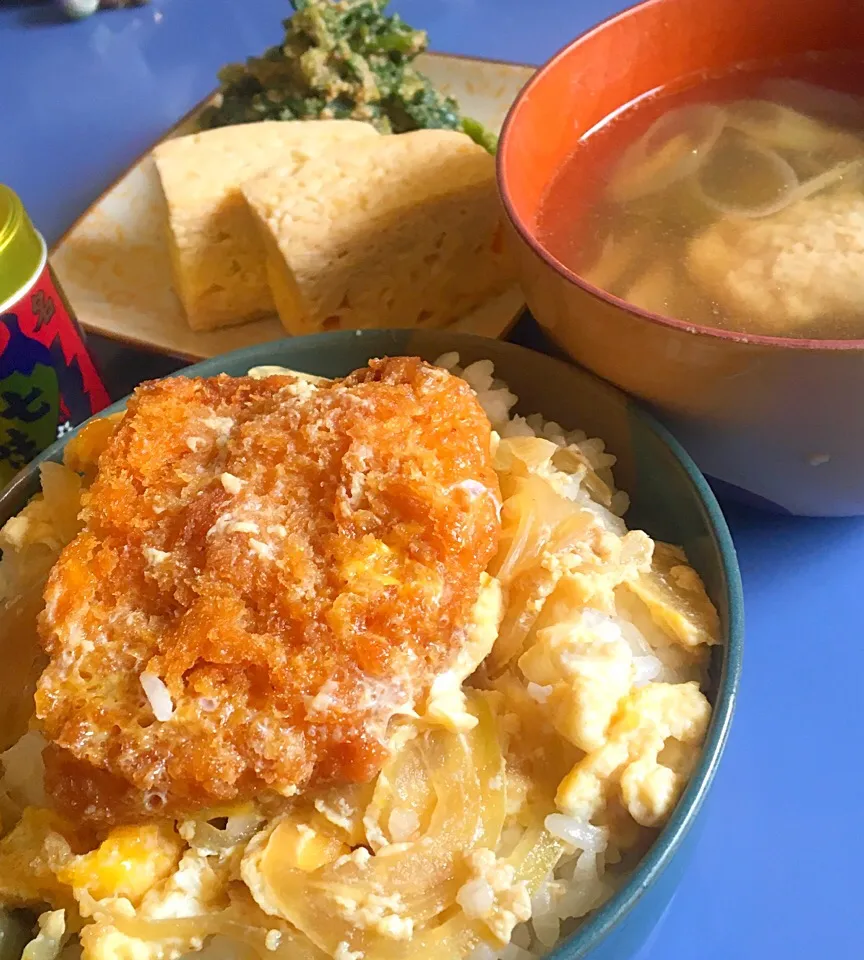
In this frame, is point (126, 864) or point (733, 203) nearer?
point (126, 864)

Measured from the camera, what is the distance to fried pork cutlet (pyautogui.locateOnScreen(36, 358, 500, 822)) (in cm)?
76

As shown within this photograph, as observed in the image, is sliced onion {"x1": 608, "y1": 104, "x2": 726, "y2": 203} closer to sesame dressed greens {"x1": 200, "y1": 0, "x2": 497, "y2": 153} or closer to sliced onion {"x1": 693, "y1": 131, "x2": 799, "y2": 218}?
sliced onion {"x1": 693, "y1": 131, "x2": 799, "y2": 218}

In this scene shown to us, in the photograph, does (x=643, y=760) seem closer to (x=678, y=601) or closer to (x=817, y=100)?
(x=678, y=601)

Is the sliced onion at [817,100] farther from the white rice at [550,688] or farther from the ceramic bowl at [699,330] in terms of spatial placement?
the white rice at [550,688]

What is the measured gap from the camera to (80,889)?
76cm

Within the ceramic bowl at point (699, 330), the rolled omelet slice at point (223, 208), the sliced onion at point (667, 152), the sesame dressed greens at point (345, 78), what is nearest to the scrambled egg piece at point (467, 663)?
the ceramic bowl at point (699, 330)

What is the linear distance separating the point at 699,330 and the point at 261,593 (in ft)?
1.50

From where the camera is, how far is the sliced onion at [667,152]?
1225 mm

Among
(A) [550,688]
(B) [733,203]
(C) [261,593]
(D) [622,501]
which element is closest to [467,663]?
(A) [550,688]

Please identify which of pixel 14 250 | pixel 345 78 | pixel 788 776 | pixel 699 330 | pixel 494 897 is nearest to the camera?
pixel 494 897

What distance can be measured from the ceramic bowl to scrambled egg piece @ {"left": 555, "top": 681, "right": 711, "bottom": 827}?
289 millimetres

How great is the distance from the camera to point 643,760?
0.79m

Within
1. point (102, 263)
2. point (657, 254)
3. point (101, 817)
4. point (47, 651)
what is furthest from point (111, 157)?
point (101, 817)

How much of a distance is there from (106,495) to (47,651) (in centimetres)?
15
